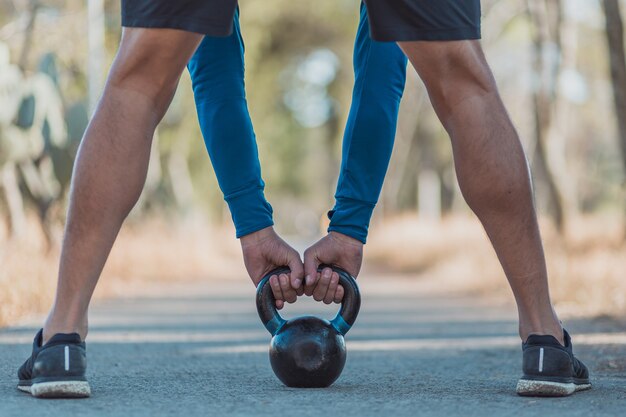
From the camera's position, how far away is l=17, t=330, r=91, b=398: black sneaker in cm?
317

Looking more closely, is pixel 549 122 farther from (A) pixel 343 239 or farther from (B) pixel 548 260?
(A) pixel 343 239

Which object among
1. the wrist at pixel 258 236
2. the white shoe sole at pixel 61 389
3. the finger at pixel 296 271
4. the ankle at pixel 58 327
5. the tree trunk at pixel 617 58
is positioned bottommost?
the white shoe sole at pixel 61 389

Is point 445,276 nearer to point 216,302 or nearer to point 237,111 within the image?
point 216,302

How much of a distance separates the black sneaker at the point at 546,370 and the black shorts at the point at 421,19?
0.89 metres

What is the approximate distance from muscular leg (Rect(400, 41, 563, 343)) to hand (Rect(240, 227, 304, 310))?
26.2 inches

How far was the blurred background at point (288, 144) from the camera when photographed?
947 cm

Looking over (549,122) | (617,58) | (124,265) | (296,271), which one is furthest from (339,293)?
(549,122)

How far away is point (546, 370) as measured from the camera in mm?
3342

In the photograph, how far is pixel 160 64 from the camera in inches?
130

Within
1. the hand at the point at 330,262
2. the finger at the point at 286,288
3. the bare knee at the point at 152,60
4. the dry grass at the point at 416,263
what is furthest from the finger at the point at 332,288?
the dry grass at the point at 416,263

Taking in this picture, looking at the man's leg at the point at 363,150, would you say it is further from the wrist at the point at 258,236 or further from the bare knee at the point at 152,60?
the bare knee at the point at 152,60

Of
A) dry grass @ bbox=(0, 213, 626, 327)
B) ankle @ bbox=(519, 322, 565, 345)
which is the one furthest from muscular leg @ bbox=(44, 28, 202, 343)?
dry grass @ bbox=(0, 213, 626, 327)

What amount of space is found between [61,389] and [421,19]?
1372 mm

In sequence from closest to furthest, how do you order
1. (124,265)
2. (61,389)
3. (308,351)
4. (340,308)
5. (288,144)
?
(61,389) < (308,351) < (340,308) < (124,265) < (288,144)
